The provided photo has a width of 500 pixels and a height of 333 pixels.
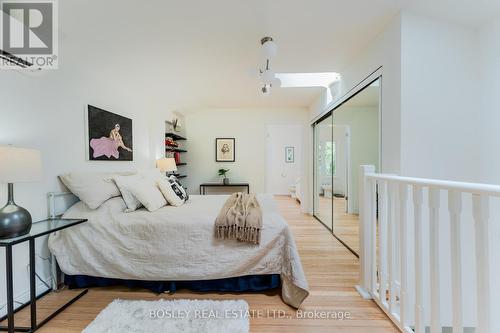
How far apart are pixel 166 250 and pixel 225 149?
3508mm

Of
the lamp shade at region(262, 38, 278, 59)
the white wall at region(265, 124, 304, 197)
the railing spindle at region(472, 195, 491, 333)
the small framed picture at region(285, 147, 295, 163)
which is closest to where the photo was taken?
the railing spindle at region(472, 195, 491, 333)

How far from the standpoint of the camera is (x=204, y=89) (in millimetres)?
3691

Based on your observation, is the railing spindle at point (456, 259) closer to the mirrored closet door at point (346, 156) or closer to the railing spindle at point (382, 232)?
the railing spindle at point (382, 232)

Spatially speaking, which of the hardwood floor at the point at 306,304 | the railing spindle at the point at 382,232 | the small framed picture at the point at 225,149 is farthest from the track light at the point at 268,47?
the small framed picture at the point at 225,149

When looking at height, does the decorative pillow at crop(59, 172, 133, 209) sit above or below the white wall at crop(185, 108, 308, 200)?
below

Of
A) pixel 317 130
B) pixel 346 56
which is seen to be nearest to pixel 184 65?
pixel 346 56

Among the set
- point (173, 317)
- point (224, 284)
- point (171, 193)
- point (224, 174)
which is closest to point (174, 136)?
point (224, 174)

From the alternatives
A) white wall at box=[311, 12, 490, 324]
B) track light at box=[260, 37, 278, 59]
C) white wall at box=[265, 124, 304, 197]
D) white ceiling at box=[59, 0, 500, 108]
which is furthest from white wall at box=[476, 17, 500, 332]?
white wall at box=[265, 124, 304, 197]

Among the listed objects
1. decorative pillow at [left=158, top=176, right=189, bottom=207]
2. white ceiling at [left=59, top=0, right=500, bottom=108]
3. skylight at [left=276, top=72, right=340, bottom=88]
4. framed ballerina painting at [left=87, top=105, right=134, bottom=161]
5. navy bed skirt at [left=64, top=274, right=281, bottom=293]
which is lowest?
navy bed skirt at [left=64, top=274, right=281, bottom=293]

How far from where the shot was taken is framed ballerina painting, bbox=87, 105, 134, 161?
8.21ft

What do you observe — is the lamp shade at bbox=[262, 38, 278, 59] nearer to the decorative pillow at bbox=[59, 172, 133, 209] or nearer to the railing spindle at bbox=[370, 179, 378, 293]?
the railing spindle at bbox=[370, 179, 378, 293]

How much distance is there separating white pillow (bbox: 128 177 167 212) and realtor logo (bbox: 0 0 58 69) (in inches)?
49.5

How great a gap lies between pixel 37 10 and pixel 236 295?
101 inches

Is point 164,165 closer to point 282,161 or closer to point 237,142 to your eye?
point 237,142
